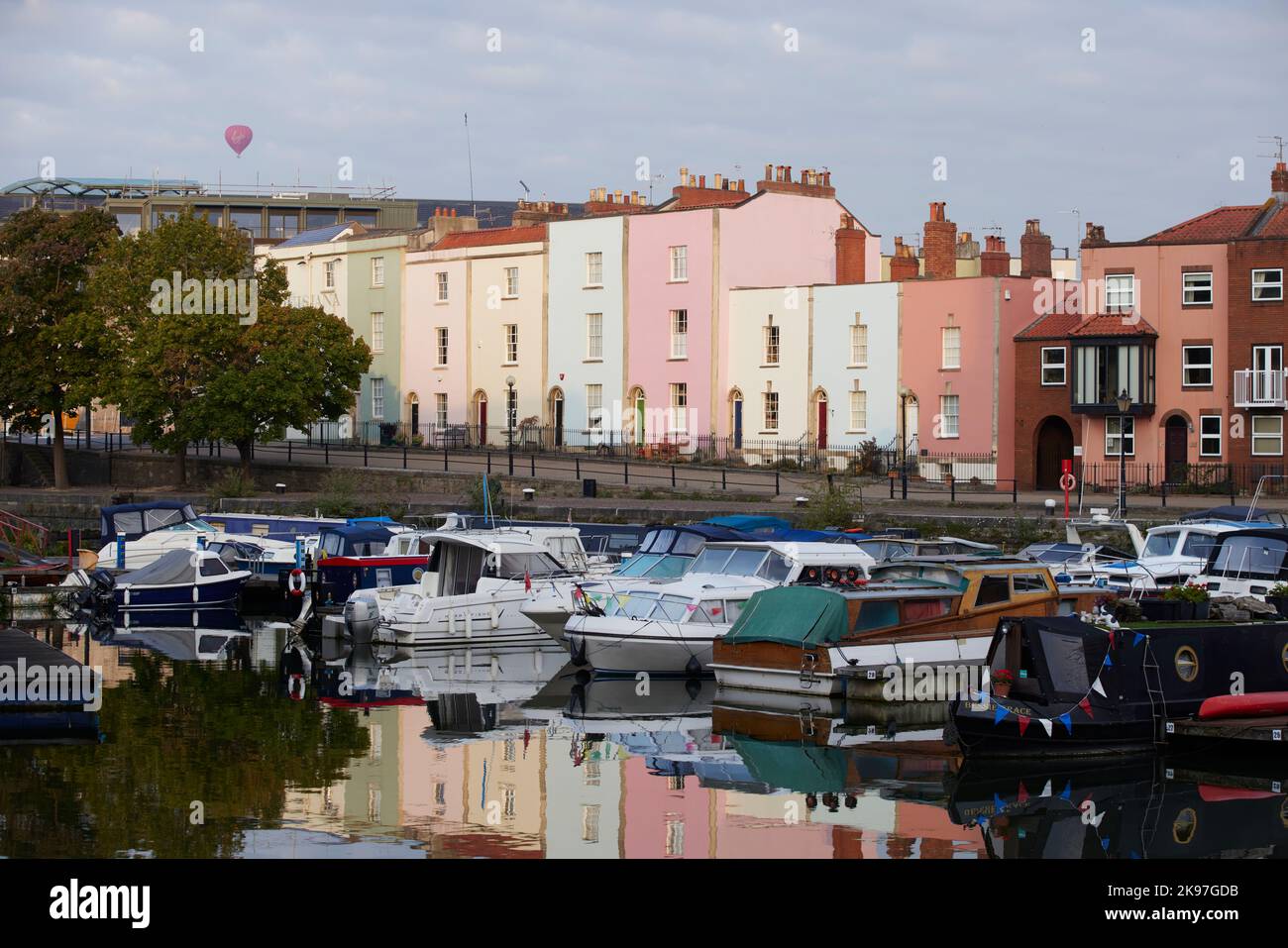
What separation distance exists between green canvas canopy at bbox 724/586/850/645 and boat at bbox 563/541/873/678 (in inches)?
26.7

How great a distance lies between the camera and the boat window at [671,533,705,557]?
32.6m

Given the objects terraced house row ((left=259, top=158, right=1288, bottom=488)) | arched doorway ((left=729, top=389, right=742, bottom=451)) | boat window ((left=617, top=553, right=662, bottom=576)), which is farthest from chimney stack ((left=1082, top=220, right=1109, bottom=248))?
boat window ((left=617, top=553, right=662, bottom=576))

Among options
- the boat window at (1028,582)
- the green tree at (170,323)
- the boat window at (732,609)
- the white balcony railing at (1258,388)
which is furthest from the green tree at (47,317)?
the boat window at (1028,582)

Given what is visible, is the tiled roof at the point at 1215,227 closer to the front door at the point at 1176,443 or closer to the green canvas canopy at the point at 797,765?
the front door at the point at 1176,443

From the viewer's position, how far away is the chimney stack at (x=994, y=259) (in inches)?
2400

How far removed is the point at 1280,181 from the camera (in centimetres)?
5100

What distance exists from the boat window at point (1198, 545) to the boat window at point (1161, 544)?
0.26m

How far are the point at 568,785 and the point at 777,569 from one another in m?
10.1

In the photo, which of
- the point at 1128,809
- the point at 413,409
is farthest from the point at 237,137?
the point at 1128,809

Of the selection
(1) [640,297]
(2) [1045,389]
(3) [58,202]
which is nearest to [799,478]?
(2) [1045,389]

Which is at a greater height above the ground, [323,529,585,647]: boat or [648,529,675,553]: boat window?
[648,529,675,553]: boat window

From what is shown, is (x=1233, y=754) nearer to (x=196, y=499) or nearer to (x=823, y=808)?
(x=823, y=808)

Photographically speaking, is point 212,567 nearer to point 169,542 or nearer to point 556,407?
point 169,542

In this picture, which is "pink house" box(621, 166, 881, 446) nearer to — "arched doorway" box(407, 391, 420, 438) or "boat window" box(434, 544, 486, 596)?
"arched doorway" box(407, 391, 420, 438)
